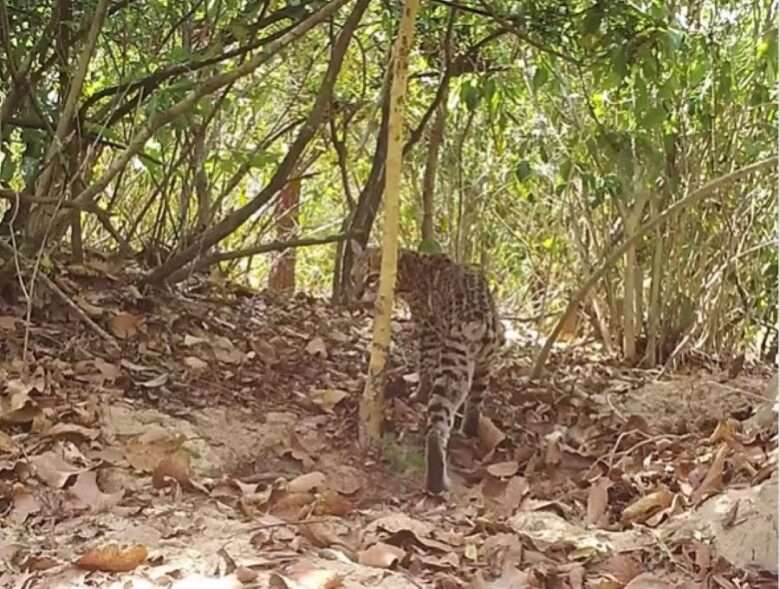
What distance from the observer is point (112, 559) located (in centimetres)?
296

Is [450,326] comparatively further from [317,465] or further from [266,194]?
[266,194]

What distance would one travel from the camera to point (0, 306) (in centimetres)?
496

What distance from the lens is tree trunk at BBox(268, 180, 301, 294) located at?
8047 millimetres

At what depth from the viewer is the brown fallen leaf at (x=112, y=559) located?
295 cm

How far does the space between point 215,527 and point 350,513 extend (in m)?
0.52

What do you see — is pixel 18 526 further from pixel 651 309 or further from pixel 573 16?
pixel 651 309

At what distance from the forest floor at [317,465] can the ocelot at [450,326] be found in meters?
0.19

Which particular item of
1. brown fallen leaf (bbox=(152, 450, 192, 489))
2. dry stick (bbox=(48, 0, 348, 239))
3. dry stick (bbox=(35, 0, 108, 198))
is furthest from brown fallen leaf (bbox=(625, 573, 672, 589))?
dry stick (bbox=(35, 0, 108, 198))

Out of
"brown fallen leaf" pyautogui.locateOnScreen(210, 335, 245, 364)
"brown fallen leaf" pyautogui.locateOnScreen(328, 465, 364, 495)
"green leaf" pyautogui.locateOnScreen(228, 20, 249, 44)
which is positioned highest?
"green leaf" pyautogui.locateOnScreen(228, 20, 249, 44)

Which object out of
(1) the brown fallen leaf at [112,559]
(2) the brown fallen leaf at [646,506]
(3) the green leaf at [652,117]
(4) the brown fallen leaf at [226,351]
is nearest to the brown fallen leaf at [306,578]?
(1) the brown fallen leaf at [112,559]

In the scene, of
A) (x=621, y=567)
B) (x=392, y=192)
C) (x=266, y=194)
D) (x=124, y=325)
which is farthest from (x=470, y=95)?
(x=621, y=567)

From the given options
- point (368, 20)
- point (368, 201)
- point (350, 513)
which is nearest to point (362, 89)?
point (368, 20)

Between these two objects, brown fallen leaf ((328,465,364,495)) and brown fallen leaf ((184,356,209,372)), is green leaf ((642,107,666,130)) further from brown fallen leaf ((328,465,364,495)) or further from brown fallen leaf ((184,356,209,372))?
brown fallen leaf ((184,356,209,372))

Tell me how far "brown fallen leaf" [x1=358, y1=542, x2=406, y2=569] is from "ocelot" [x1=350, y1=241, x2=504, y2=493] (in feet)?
4.83
